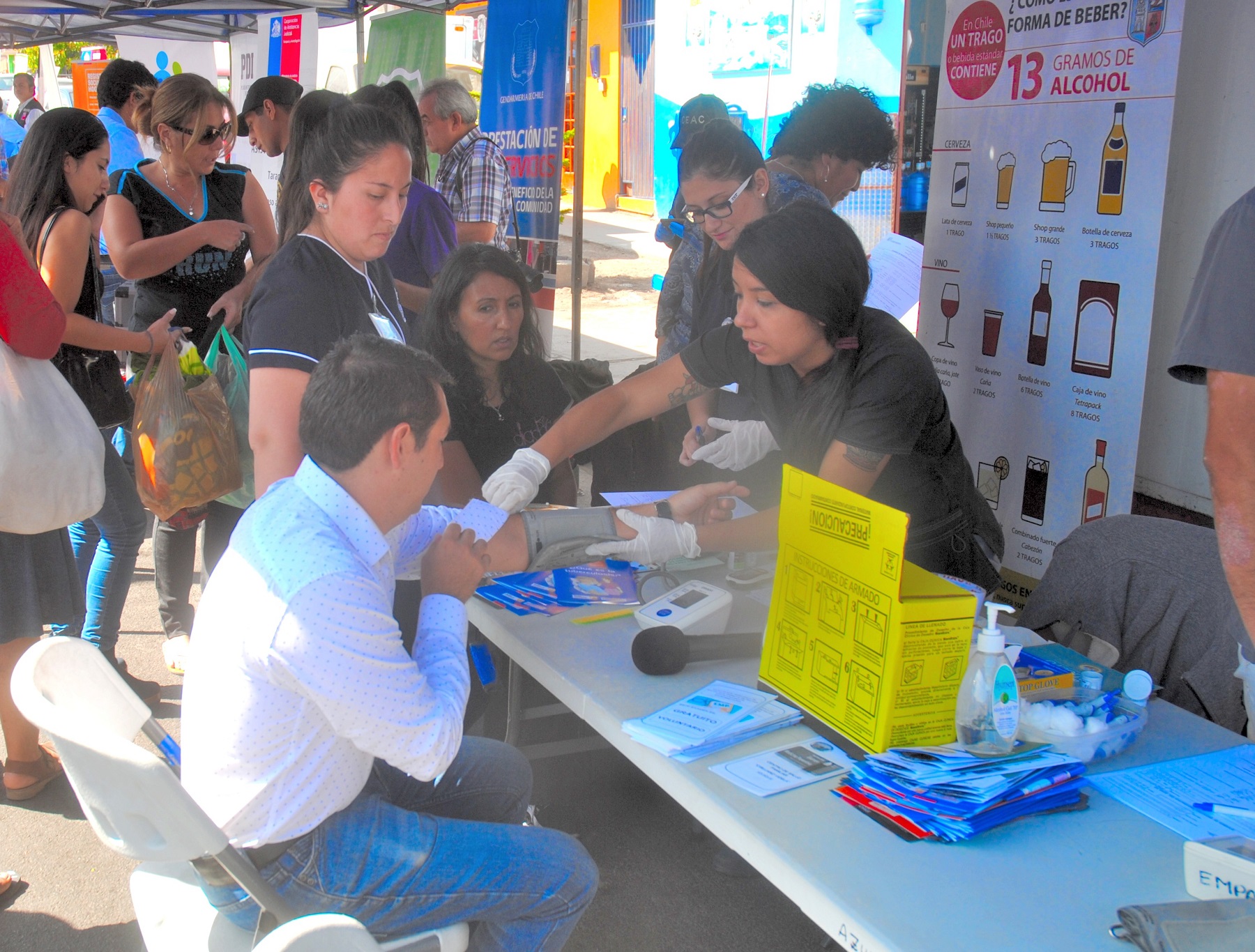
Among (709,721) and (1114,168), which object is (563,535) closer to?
(709,721)

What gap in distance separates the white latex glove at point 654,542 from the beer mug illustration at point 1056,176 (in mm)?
1504

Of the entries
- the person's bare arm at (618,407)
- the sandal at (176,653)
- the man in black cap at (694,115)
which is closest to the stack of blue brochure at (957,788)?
the person's bare arm at (618,407)

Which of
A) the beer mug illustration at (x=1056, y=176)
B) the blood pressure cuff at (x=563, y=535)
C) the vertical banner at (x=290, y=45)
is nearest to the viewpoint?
the blood pressure cuff at (x=563, y=535)

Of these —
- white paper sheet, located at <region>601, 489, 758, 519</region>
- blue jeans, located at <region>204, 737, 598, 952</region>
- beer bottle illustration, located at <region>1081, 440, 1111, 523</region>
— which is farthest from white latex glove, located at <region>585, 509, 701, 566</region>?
beer bottle illustration, located at <region>1081, 440, 1111, 523</region>

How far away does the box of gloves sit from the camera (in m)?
1.25

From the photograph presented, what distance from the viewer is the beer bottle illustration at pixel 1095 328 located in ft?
8.52

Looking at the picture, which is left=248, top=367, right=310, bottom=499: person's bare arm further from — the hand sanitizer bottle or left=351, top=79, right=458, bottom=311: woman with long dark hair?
left=351, top=79, right=458, bottom=311: woman with long dark hair

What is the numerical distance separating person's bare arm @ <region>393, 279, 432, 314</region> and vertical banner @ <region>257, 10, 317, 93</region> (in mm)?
3290

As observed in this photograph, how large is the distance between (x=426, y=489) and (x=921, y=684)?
704mm

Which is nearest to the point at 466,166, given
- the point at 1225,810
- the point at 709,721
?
the point at 709,721

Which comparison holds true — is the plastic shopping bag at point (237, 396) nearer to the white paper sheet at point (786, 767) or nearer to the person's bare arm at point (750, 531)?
the person's bare arm at point (750, 531)

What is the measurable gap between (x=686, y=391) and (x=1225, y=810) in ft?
4.75

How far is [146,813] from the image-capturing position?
42.9 inches

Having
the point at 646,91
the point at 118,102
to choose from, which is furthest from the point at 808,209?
the point at 646,91
